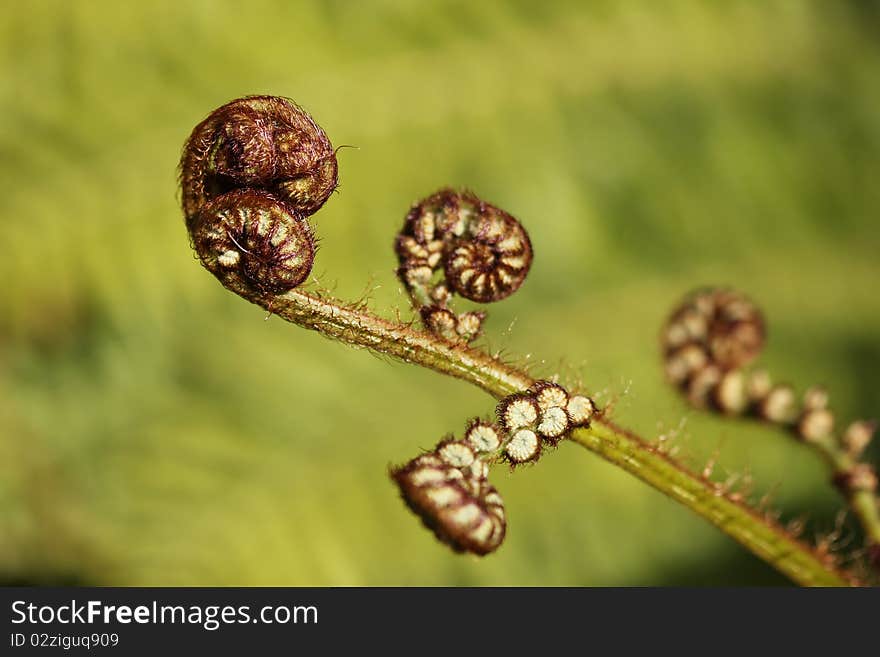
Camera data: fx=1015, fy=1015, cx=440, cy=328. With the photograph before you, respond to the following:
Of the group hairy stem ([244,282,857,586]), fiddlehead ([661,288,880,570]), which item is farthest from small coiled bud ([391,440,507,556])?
fiddlehead ([661,288,880,570])

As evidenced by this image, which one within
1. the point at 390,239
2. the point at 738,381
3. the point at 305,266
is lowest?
the point at 305,266

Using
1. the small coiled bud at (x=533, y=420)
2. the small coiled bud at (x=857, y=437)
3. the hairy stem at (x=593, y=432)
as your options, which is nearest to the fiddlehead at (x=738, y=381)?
the small coiled bud at (x=857, y=437)

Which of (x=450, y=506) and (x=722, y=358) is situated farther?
(x=722, y=358)

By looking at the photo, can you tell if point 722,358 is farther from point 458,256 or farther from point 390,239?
point 390,239

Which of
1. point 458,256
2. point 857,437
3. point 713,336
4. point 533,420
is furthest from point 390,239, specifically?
point 533,420

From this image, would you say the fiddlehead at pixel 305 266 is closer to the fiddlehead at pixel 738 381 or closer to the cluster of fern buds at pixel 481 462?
the cluster of fern buds at pixel 481 462

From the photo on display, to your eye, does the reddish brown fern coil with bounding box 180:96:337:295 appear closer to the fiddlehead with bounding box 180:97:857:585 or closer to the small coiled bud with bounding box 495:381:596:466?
the fiddlehead with bounding box 180:97:857:585

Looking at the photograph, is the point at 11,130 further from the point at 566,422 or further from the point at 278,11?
the point at 566,422

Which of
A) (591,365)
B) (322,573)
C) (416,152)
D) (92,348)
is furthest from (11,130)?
(591,365)
